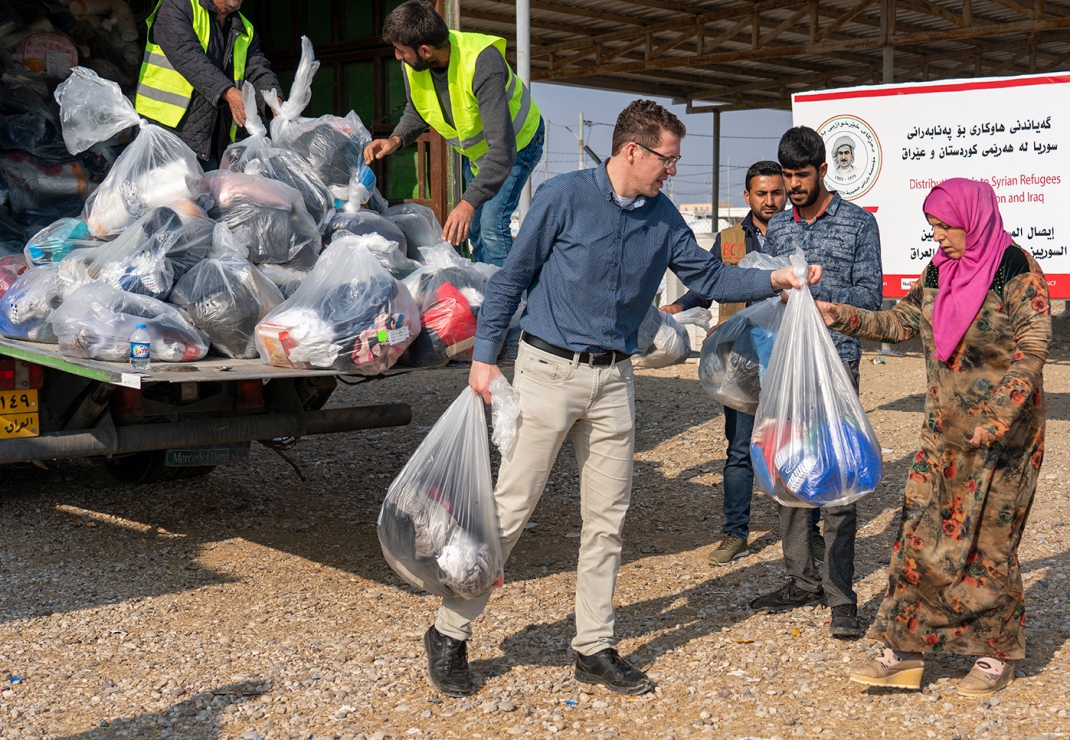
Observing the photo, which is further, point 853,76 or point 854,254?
point 853,76

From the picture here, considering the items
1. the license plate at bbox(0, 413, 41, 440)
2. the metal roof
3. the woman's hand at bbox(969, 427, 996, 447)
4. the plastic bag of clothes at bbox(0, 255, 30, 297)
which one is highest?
the metal roof

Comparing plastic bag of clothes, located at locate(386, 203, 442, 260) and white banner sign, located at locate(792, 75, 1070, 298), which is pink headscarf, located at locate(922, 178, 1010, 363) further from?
white banner sign, located at locate(792, 75, 1070, 298)

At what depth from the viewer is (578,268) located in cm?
304

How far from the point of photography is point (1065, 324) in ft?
44.7

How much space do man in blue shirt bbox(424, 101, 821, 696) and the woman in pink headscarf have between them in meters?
0.76

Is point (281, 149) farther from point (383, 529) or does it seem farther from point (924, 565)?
point (924, 565)

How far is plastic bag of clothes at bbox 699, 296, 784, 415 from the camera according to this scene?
3648 millimetres

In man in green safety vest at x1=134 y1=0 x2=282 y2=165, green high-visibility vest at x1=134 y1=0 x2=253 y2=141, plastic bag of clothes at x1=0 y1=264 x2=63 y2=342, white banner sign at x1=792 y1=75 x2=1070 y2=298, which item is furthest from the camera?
white banner sign at x1=792 y1=75 x2=1070 y2=298

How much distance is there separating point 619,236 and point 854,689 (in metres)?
1.47

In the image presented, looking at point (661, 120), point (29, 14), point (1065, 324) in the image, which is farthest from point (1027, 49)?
point (661, 120)

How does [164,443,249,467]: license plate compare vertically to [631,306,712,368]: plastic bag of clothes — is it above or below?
below

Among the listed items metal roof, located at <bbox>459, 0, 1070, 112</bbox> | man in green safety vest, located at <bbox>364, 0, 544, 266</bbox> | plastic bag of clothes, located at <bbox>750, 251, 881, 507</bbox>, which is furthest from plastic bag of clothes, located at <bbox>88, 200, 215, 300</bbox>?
metal roof, located at <bbox>459, 0, 1070, 112</bbox>

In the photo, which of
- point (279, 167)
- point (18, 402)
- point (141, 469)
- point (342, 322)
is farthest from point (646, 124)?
point (141, 469)

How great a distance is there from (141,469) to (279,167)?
5.82 ft
